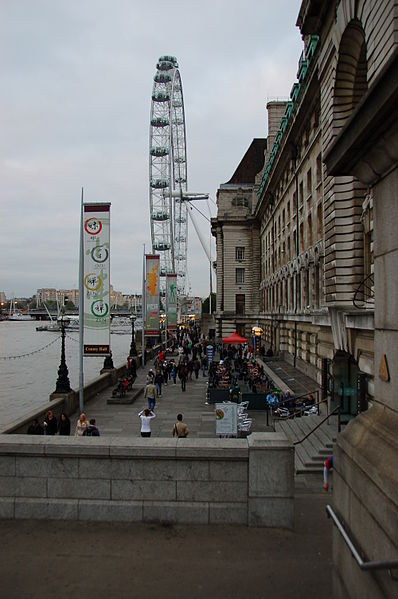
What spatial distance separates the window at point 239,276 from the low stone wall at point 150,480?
65.0 meters

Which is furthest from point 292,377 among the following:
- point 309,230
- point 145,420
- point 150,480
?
point 150,480

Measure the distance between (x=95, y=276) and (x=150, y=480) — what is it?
1421cm

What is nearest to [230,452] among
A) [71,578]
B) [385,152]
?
[71,578]

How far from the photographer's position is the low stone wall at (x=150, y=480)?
24.8 feet

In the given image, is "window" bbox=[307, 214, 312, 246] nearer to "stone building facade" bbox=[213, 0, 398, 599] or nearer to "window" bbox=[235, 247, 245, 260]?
"stone building facade" bbox=[213, 0, 398, 599]

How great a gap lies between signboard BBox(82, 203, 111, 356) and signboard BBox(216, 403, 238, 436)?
20.3ft

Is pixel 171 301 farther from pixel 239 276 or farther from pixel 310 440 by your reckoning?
pixel 310 440

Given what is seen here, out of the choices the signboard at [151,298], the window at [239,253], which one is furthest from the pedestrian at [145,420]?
the window at [239,253]

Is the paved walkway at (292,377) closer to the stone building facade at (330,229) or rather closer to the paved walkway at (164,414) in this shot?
the stone building facade at (330,229)

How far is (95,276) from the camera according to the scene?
68.9 feet

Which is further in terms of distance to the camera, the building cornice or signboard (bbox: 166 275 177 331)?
signboard (bbox: 166 275 177 331)

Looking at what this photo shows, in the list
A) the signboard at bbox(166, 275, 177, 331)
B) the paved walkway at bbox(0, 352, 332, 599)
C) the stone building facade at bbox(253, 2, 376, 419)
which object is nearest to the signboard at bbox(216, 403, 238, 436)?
the stone building facade at bbox(253, 2, 376, 419)

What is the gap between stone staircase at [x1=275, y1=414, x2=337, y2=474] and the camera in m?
14.0

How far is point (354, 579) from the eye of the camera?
4660 millimetres
